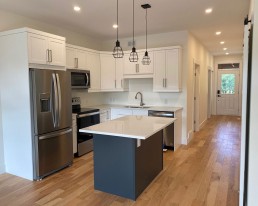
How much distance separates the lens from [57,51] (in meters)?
3.74

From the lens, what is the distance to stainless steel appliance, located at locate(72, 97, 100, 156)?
4430 millimetres

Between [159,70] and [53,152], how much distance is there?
3036mm

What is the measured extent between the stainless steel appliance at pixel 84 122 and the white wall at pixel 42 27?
158 cm

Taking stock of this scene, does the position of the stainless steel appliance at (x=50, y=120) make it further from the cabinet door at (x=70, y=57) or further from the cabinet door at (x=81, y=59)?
the cabinet door at (x=81, y=59)

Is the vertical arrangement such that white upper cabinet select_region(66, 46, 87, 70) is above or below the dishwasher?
above

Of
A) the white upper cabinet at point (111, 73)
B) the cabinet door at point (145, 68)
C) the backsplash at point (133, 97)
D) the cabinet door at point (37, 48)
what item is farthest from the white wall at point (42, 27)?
the cabinet door at point (145, 68)

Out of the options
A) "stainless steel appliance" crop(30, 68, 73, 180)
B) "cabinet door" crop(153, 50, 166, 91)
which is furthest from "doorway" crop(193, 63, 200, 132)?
"stainless steel appliance" crop(30, 68, 73, 180)

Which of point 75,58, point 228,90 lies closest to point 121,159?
point 75,58

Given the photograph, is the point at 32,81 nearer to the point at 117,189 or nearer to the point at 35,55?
the point at 35,55

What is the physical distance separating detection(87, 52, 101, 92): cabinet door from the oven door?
85 centimetres

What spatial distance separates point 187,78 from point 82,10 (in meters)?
2.87

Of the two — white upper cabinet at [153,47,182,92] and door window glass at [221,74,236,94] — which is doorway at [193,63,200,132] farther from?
door window glass at [221,74,236,94]

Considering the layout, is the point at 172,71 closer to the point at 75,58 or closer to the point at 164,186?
the point at 75,58

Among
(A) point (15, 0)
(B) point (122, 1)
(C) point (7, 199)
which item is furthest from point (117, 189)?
(A) point (15, 0)
